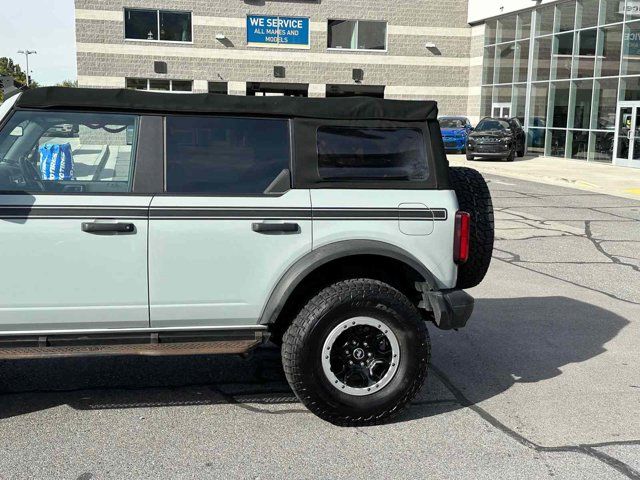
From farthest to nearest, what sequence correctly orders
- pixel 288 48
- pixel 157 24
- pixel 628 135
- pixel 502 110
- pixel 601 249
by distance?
pixel 288 48 → pixel 502 110 → pixel 157 24 → pixel 628 135 → pixel 601 249

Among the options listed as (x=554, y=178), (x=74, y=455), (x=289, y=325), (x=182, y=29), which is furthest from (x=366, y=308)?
(x=182, y=29)

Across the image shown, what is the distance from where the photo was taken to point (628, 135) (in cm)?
2383

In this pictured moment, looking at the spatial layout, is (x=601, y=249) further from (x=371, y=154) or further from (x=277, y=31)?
(x=277, y=31)

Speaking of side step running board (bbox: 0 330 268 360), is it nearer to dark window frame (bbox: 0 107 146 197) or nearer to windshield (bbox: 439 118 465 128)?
dark window frame (bbox: 0 107 146 197)

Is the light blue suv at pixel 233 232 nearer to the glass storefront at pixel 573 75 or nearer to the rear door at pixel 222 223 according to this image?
the rear door at pixel 222 223

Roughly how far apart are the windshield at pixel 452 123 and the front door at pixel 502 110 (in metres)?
2.88

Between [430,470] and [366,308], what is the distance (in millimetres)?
960

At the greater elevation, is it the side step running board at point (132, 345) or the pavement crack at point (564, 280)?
the side step running board at point (132, 345)

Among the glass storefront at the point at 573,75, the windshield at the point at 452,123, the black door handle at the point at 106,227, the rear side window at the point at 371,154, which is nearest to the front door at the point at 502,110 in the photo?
the glass storefront at the point at 573,75

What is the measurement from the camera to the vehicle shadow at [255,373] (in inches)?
177

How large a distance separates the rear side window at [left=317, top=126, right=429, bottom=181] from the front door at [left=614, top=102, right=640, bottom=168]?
2145cm

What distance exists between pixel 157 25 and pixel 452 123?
47.1ft

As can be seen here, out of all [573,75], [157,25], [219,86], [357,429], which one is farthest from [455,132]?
[357,429]

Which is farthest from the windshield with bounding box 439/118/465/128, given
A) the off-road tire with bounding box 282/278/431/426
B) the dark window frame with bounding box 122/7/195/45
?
the off-road tire with bounding box 282/278/431/426
